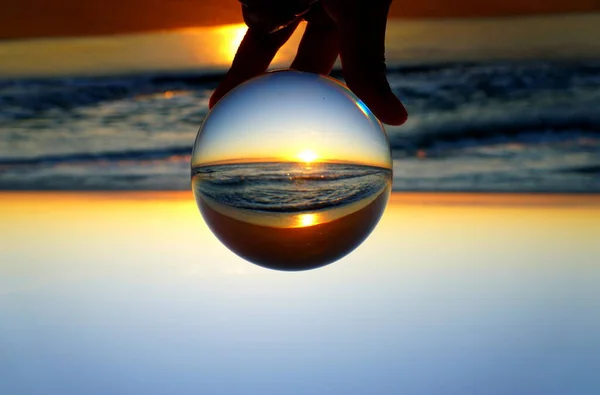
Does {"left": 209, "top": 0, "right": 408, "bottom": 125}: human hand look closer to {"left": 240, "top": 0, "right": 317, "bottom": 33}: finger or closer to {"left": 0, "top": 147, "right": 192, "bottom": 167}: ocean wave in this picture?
{"left": 240, "top": 0, "right": 317, "bottom": 33}: finger

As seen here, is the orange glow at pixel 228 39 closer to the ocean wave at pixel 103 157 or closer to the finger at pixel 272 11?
the ocean wave at pixel 103 157

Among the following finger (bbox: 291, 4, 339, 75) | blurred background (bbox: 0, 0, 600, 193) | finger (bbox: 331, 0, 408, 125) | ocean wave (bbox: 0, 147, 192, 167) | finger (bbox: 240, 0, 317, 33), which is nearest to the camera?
finger (bbox: 331, 0, 408, 125)

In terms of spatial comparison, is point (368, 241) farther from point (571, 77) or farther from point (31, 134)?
point (31, 134)

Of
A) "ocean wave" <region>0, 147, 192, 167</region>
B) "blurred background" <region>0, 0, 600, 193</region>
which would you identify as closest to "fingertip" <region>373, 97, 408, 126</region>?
"blurred background" <region>0, 0, 600, 193</region>

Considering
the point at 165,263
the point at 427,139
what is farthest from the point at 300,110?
the point at 427,139

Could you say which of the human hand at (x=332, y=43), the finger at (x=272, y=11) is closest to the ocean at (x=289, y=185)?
the human hand at (x=332, y=43)

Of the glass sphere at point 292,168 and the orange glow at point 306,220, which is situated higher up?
the glass sphere at point 292,168

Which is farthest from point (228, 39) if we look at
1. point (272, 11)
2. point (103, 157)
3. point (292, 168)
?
point (292, 168)
